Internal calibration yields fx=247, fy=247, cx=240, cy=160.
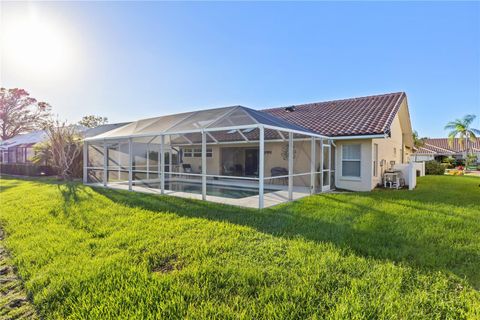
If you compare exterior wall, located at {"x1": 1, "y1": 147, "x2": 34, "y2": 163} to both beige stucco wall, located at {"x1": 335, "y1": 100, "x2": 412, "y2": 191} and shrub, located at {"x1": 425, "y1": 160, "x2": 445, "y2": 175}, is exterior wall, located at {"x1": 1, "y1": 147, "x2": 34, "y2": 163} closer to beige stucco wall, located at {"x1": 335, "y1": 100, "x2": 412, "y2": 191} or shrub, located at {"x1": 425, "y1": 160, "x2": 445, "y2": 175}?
beige stucco wall, located at {"x1": 335, "y1": 100, "x2": 412, "y2": 191}

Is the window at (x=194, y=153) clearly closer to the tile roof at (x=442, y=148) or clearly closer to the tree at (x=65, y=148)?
the tree at (x=65, y=148)

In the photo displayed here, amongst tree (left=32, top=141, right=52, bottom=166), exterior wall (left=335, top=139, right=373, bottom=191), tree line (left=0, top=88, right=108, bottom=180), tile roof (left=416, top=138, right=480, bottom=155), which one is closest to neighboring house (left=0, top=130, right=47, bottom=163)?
tree line (left=0, top=88, right=108, bottom=180)

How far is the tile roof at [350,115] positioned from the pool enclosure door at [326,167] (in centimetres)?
77

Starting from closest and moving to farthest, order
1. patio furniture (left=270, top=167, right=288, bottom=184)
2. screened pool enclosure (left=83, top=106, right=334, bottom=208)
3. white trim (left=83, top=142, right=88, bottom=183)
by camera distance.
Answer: screened pool enclosure (left=83, top=106, right=334, bottom=208), patio furniture (left=270, top=167, right=288, bottom=184), white trim (left=83, top=142, right=88, bottom=183)

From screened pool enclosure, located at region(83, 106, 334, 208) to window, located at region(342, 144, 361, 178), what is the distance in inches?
22.1

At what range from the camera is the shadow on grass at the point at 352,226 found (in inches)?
156

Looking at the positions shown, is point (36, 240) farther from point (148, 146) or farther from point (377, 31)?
point (377, 31)

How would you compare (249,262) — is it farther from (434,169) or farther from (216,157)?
(434,169)

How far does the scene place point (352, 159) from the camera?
11648mm

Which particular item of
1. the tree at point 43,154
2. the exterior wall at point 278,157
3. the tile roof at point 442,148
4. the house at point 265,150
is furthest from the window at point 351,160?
the tile roof at point 442,148

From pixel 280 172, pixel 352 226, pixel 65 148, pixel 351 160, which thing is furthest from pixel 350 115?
pixel 65 148

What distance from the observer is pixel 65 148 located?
53.5 feet

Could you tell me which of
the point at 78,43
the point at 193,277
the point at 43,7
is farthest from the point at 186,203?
the point at 43,7

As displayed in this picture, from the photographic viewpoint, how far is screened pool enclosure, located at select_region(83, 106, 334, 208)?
371 inches
